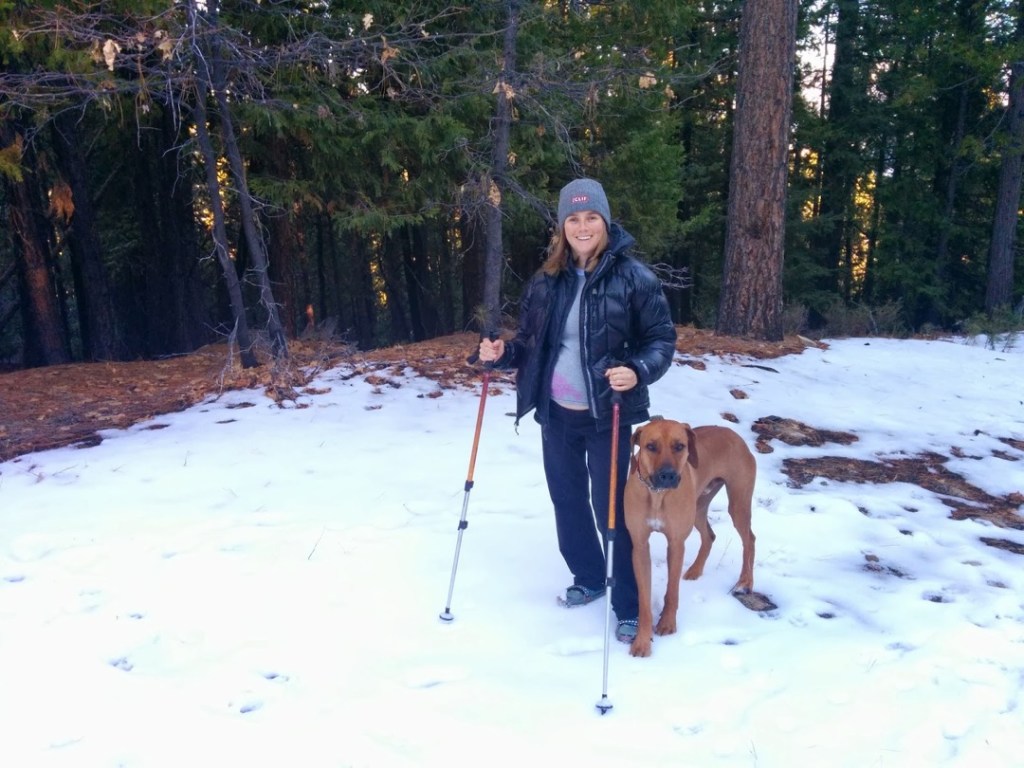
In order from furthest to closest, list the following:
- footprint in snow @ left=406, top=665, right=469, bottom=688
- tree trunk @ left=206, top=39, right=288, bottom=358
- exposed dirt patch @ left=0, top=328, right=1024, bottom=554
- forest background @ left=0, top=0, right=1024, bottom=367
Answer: forest background @ left=0, top=0, right=1024, bottom=367, tree trunk @ left=206, top=39, right=288, bottom=358, exposed dirt patch @ left=0, top=328, right=1024, bottom=554, footprint in snow @ left=406, top=665, right=469, bottom=688

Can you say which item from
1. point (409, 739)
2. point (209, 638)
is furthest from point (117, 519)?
point (409, 739)

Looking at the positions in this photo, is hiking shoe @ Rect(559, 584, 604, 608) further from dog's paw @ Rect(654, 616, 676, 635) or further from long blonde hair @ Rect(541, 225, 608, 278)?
long blonde hair @ Rect(541, 225, 608, 278)

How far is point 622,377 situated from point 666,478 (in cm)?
50

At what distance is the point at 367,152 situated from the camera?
10781 mm

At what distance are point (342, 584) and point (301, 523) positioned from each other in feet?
2.81

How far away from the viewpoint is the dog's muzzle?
A: 3.40 m

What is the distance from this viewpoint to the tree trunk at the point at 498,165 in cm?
775

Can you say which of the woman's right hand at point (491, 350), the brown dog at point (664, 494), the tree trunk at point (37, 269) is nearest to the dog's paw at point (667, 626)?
the brown dog at point (664, 494)

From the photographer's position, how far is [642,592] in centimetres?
364

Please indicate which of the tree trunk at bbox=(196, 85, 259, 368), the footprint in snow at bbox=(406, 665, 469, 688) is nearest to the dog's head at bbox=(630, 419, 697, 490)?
the footprint in snow at bbox=(406, 665, 469, 688)

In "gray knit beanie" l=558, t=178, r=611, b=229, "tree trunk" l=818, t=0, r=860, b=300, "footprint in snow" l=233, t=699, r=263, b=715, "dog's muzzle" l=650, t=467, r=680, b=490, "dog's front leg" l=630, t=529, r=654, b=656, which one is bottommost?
"footprint in snow" l=233, t=699, r=263, b=715

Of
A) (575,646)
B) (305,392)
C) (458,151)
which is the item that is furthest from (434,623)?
(458,151)

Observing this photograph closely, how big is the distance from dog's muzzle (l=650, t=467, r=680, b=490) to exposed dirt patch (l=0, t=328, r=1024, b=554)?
1.53 meters

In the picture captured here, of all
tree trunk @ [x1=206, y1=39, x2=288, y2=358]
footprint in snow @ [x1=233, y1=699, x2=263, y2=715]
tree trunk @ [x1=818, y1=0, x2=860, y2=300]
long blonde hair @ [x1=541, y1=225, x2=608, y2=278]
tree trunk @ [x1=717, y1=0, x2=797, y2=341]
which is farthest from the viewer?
tree trunk @ [x1=818, y1=0, x2=860, y2=300]
